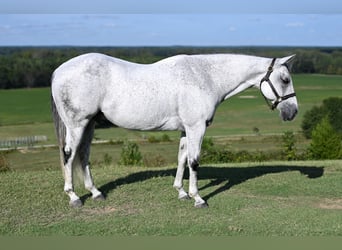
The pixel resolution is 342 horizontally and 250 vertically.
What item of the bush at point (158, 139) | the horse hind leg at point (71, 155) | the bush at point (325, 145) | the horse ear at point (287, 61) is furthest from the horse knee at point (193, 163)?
the bush at point (158, 139)

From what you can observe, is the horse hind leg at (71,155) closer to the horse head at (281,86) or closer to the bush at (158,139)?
the horse head at (281,86)

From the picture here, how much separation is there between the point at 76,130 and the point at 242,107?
139ft

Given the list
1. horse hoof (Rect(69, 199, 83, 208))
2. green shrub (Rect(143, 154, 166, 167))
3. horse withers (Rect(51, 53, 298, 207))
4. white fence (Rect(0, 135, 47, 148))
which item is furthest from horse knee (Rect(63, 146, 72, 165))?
white fence (Rect(0, 135, 47, 148))

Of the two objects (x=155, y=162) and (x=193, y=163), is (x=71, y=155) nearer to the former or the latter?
(x=193, y=163)

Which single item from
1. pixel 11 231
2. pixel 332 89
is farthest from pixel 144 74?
pixel 332 89

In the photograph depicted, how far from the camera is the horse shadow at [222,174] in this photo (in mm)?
8266

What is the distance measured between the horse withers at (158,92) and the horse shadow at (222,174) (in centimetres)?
110

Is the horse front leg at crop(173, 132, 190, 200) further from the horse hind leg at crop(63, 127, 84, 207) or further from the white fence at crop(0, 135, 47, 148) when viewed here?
the white fence at crop(0, 135, 47, 148)

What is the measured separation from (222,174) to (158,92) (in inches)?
126

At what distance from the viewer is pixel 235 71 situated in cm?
723

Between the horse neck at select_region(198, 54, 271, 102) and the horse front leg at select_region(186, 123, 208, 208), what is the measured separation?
0.63 m

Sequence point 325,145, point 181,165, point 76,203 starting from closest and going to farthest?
1. point 76,203
2. point 181,165
3. point 325,145

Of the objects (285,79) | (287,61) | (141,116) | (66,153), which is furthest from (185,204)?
(287,61)

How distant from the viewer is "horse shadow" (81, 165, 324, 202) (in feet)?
27.1
